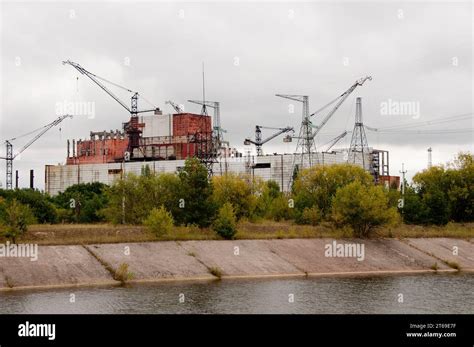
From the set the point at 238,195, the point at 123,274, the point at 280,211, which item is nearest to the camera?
the point at 123,274

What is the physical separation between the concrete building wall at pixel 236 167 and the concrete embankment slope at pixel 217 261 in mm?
67328

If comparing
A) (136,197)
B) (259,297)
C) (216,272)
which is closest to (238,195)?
(136,197)

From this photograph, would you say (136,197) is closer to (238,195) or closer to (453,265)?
(238,195)

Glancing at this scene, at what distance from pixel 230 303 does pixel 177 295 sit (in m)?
5.29

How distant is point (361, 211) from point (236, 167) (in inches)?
3102

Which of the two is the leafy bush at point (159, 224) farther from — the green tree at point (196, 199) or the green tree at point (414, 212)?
the green tree at point (414, 212)

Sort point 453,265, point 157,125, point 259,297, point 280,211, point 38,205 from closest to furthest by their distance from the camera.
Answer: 1. point 259,297
2. point 453,265
3. point 38,205
4. point 280,211
5. point 157,125

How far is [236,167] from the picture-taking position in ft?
509

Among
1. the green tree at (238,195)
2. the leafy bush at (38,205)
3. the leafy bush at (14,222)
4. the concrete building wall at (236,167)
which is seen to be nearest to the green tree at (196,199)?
the green tree at (238,195)

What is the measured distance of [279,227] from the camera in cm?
8381

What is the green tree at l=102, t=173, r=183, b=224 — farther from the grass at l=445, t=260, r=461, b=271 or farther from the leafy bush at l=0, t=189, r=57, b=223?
the grass at l=445, t=260, r=461, b=271

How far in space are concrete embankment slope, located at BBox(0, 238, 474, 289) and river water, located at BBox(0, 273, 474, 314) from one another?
9.84 feet

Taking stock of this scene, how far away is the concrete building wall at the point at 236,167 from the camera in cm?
14912
